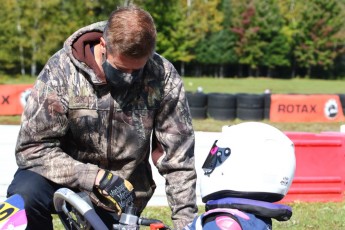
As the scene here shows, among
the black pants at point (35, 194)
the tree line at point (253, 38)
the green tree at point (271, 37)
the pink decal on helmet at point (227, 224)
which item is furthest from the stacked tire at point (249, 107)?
the green tree at point (271, 37)

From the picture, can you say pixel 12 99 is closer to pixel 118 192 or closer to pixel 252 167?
pixel 118 192

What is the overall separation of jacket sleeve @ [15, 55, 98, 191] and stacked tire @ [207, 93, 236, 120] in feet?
42.1

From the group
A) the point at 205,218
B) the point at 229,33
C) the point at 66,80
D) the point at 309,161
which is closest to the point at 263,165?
the point at 205,218

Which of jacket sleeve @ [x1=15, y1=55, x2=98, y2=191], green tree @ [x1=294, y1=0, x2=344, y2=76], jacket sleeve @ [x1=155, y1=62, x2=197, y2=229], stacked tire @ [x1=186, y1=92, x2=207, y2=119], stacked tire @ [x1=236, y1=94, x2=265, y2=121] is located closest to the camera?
jacket sleeve @ [x1=15, y1=55, x2=98, y2=191]

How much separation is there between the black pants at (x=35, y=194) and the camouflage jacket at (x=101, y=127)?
5cm

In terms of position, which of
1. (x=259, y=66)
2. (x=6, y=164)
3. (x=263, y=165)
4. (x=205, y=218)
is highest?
(x=263, y=165)

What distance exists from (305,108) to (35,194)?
551 inches

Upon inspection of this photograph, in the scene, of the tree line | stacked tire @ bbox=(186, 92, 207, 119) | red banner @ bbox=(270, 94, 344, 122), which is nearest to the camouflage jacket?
Answer: stacked tire @ bbox=(186, 92, 207, 119)

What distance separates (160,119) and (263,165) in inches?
39.2

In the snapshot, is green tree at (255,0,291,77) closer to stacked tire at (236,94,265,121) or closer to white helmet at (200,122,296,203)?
stacked tire at (236,94,265,121)

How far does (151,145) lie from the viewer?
378 cm

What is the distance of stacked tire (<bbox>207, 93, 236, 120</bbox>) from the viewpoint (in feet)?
53.1

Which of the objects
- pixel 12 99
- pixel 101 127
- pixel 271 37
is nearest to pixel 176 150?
pixel 101 127

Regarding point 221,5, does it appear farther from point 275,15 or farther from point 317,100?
point 317,100
